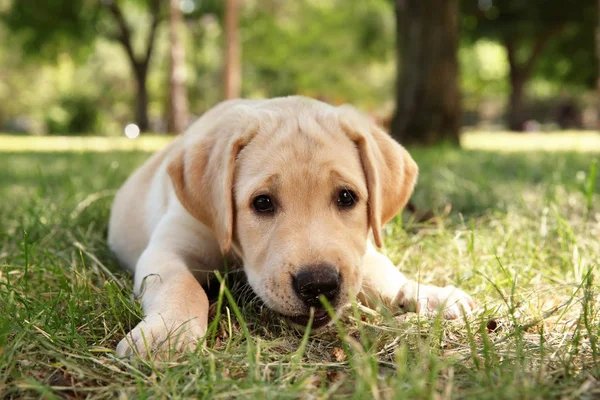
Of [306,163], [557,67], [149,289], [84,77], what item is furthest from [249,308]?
[84,77]

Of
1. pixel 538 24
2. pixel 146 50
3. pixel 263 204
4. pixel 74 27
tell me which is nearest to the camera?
pixel 263 204

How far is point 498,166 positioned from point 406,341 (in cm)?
604

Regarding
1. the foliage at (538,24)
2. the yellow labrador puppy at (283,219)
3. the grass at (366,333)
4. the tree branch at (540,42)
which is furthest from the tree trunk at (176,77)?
the yellow labrador puppy at (283,219)

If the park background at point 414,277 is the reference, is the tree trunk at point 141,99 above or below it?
below

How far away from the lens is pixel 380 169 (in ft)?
10.5

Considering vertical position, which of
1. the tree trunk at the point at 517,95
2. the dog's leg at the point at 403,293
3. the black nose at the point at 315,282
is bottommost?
the tree trunk at the point at 517,95

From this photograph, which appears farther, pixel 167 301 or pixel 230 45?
pixel 230 45

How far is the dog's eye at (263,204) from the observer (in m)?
2.90

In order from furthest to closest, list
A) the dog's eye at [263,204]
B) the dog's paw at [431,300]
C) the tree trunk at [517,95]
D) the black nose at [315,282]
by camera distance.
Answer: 1. the tree trunk at [517,95]
2. the dog's eye at [263,204]
3. the dog's paw at [431,300]
4. the black nose at [315,282]

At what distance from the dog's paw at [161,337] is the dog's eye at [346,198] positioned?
955 mm

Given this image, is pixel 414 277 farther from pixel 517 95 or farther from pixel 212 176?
pixel 517 95

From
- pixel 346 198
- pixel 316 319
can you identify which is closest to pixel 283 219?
pixel 346 198

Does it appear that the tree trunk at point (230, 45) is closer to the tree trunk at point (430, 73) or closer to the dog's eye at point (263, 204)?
the tree trunk at point (430, 73)

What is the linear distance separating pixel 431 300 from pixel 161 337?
4.26ft
